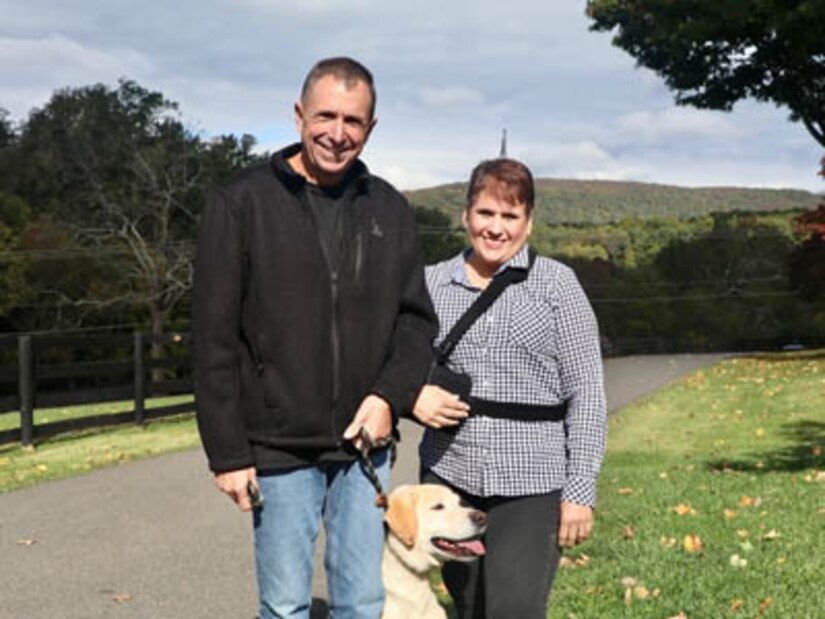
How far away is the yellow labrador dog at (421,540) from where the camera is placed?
3.69 metres

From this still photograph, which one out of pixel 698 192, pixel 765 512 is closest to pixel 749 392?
pixel 765 512

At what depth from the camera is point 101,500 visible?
385 inches

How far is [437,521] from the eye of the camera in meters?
3.70

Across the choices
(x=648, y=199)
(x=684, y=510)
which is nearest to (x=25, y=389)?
(x=684, y=510)

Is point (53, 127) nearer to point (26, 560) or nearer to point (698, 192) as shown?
point (26, 560)

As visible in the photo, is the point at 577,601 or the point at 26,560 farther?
the point at 26,560

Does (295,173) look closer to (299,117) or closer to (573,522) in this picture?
(299,117)

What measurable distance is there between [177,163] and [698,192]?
106 m

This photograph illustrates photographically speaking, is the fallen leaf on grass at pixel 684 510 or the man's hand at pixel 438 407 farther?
the fallen leaf on grass at pixel 684 510

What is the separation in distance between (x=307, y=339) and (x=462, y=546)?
109 cm

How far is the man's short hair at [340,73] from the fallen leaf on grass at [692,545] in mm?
4319

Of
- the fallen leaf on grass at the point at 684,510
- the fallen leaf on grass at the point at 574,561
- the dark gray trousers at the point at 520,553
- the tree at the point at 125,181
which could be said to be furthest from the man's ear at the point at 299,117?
the tree at the point at 125,181

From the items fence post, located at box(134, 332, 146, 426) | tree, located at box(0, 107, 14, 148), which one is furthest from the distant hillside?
fence post, located at box(134, 332, 146, 426)

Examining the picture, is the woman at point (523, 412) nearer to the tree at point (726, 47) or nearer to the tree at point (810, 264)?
the tree at point (726, 47)
